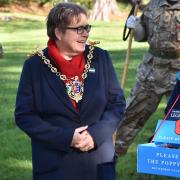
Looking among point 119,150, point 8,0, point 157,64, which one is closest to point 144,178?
point 119,150

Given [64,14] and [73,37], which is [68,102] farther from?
[64,14]

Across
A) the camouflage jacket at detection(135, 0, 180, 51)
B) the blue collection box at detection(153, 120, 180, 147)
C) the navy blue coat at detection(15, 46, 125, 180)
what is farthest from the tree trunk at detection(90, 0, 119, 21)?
the navy blue coat at detection(15, 46, 125, 180)

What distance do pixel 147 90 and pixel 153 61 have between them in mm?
303

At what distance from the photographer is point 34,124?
366 cm

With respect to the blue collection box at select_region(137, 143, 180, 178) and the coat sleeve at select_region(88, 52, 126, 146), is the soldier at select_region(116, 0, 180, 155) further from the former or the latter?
the blue collection box at select_region(137, 143, 180, 178)

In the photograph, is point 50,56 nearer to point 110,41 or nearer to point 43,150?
point 43,150

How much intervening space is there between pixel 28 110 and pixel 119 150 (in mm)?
2827

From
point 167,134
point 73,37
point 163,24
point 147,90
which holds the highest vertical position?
point 73,37

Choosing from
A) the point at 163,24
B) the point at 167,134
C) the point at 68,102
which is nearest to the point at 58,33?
the point at 68,102

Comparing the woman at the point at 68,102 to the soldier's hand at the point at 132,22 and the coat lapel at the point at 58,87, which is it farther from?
the soldier's hand at the point at 132,22

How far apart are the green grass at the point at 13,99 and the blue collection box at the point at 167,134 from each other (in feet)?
3.28

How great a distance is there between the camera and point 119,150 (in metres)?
6.37

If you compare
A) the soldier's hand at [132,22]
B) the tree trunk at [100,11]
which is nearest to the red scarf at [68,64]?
the soldier's hand at [132,22]

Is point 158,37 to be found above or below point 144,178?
above
